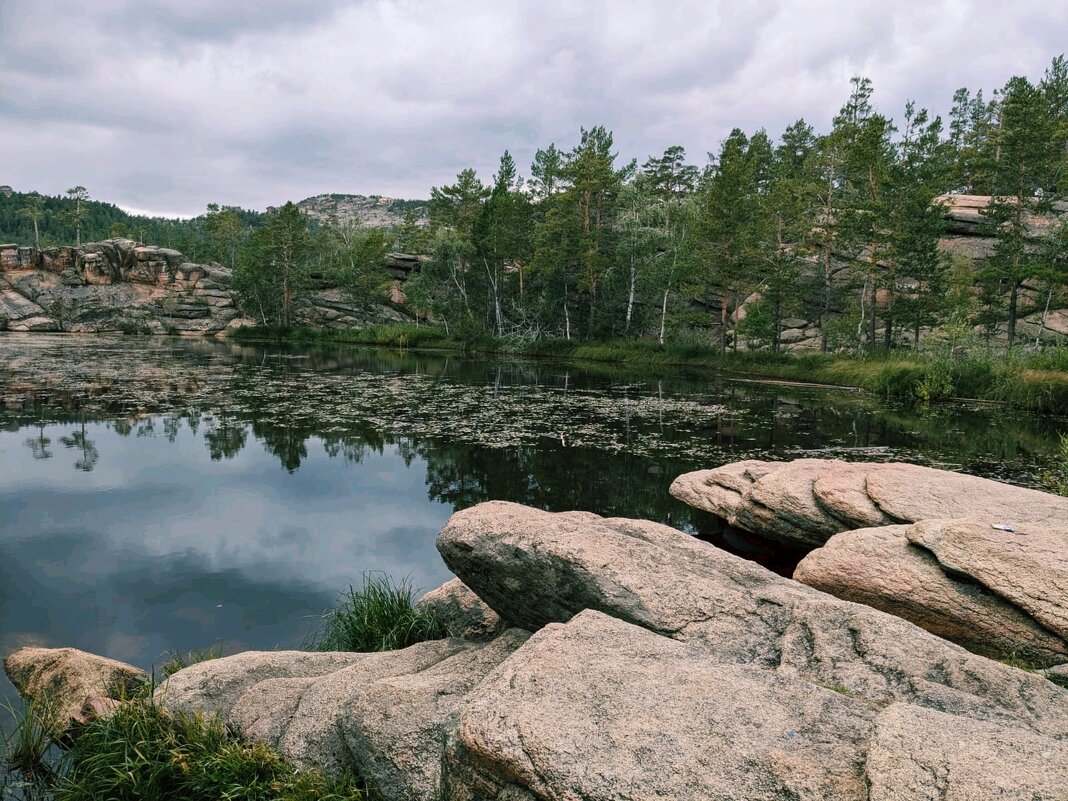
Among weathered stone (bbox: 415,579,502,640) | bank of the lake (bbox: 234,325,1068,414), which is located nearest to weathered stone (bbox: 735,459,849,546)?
weathered stone (bbox: 415,579,502,640)

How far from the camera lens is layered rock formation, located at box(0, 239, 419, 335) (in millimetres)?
73375

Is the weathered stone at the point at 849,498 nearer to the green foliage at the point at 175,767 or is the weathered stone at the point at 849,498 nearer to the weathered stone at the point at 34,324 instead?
the green foliage at the point at 175,767

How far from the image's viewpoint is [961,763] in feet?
7.48

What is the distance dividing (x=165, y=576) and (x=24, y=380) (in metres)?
24.2

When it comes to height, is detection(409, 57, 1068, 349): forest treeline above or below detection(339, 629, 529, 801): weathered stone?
above

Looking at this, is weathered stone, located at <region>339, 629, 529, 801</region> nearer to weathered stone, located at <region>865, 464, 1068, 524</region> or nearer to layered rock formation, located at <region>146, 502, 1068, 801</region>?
layered rock formation, located at <region>146, 502, 1068, 801</region>

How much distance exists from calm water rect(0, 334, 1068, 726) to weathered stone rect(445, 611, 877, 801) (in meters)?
4.71

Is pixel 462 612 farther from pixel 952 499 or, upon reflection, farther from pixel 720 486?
pixel 952 499

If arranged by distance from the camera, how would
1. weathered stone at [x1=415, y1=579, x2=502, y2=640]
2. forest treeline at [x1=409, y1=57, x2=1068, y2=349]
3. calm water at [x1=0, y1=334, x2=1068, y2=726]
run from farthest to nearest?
forest treeline at [x1=409, y1=57, x2=1068, y2=349] < calm water at [x1=0, y1=334, x2=1068, y2=726] < weathered stone at [x1=415, y1=579, x2=502, y2=640]

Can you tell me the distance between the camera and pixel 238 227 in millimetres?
99500

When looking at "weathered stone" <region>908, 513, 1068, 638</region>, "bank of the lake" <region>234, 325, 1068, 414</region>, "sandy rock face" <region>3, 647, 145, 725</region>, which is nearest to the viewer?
"sandy rock face" <region>3, 647, 145, 725</region>

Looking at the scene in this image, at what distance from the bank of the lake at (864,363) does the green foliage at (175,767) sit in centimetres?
2761

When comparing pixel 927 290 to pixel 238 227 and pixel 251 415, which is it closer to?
pixel 251 415

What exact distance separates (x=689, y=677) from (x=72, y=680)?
5135 mm
